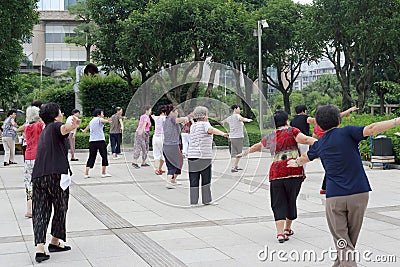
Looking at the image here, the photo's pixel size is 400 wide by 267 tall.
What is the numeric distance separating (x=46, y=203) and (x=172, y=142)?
5.11 m

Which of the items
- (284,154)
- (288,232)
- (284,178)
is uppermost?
(284,154)

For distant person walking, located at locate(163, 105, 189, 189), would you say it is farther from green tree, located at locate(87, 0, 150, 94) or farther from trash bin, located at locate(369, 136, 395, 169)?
green tree, located at locate(87, 0, 150, 94)

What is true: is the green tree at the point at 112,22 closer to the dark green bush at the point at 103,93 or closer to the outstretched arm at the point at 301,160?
the dark green bush at the point at 103,93

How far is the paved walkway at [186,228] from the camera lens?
20.5ft

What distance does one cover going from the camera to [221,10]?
26.5m

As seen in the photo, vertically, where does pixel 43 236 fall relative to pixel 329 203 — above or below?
below

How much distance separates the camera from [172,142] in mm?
11344

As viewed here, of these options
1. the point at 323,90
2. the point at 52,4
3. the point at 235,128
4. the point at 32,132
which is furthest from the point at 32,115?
the point at 52,4

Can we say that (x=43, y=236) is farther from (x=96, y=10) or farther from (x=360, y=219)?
(x=96, y=10)

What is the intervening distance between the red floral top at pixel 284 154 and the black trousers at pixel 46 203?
2.59 meters

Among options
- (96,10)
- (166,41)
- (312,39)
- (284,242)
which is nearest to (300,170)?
(284,242)

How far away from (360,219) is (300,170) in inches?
76.0

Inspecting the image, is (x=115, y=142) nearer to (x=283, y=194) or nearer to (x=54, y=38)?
(x=283, y=194)

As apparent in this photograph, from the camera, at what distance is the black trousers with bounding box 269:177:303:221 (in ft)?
22.5
